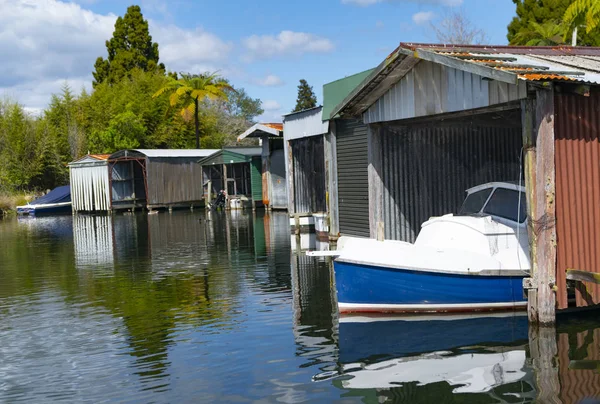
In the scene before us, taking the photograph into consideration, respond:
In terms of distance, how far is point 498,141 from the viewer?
54.4 feet

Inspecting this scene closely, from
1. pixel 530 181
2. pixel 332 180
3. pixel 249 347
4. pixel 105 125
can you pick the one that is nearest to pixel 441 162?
pixel 332 180

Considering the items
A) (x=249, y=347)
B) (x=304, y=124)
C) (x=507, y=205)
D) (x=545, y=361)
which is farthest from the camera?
(x=304, y=124)

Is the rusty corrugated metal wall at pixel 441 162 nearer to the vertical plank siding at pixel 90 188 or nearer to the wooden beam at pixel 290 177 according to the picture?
the wooden beam at pixel 290 177

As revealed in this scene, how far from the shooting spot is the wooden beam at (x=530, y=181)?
413 inches

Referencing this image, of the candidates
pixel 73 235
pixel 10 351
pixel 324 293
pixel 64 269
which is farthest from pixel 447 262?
pixel 73 235

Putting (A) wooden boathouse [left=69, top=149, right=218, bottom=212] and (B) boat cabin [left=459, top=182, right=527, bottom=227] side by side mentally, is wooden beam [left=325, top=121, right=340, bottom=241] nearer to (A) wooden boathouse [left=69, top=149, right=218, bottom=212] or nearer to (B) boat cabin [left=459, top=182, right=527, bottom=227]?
(B) boat cabin [left=459, top=182, right=527, bottom=227]

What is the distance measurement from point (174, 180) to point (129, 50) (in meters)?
29.8

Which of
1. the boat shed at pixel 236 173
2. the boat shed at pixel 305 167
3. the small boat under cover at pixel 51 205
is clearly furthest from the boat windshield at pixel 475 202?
the small boat under cover at pixel 51 205

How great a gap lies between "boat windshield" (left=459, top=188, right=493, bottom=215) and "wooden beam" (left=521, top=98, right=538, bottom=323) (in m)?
1.94

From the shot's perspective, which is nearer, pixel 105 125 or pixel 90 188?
pixel 90 188

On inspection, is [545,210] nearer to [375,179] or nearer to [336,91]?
[375,179]

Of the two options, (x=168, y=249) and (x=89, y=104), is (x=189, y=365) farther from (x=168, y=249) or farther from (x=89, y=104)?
(x=89, y=104)

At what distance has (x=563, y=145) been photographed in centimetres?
1062

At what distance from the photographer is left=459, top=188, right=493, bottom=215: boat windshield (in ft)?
41.3
